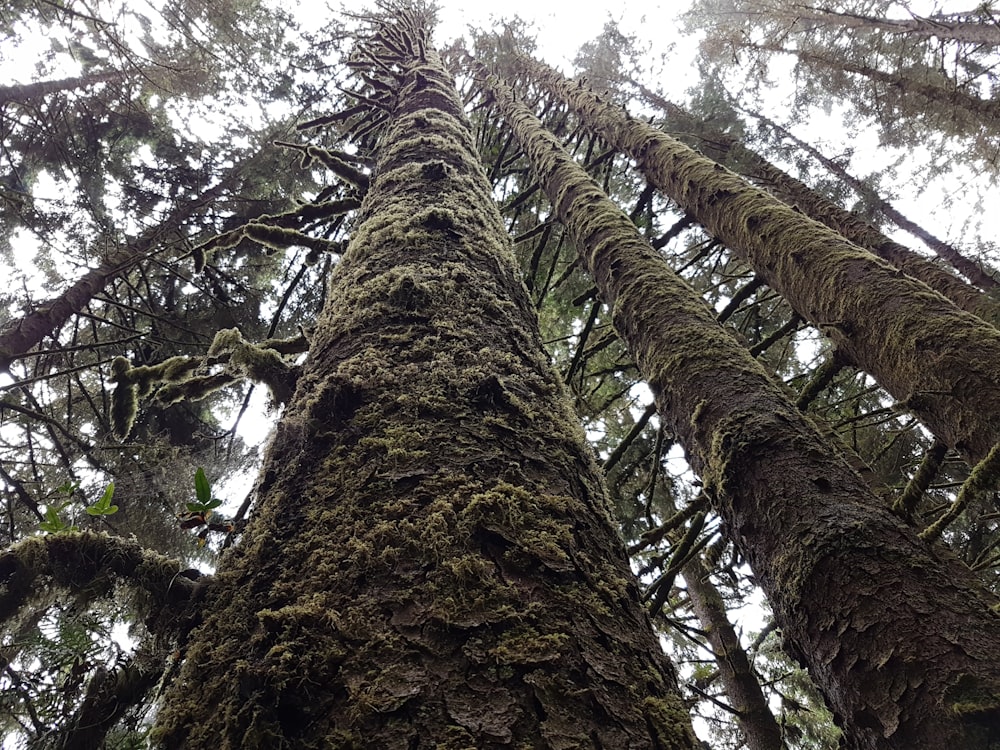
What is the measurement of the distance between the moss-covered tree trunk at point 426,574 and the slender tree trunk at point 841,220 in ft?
24.0

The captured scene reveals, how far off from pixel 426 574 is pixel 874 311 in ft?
9.30

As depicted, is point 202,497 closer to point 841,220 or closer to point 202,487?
point 202,487

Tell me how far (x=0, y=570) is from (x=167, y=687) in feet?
1.28

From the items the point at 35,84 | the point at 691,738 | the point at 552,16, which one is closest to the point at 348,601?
the point at 691,738

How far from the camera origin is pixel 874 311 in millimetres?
2977

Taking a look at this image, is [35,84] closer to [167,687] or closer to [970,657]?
[167,687]

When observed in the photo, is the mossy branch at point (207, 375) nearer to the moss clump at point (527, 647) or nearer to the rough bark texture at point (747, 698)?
the moss clump at point (527, 647)

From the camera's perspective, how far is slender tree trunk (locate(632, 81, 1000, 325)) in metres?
7.88

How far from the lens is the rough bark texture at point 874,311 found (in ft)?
8.05

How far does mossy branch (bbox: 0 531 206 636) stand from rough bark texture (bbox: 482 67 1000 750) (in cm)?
198

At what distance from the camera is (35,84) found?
9.05 meters

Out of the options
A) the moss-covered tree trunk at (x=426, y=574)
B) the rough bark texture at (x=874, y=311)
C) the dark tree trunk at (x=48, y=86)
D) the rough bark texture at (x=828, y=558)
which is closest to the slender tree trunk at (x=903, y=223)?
the rough bark texture at (x=874, y=311)

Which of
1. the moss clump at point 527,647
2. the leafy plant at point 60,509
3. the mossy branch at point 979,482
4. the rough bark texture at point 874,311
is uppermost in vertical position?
the rough bark texture at point 874,311

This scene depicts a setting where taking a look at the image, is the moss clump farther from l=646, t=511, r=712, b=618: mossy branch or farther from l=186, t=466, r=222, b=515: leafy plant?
l=646, t=511, r=712, b=618: mossy branch
